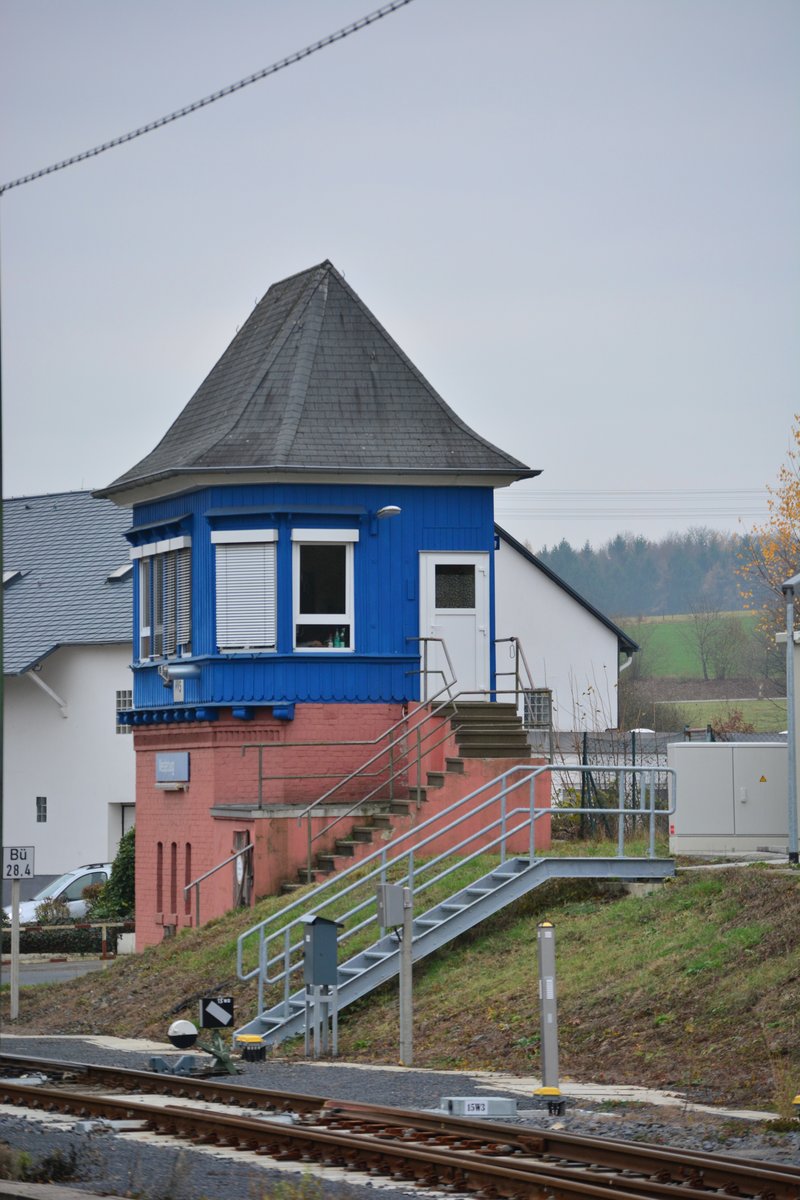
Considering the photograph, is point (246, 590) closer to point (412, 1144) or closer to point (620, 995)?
point (620, 995)

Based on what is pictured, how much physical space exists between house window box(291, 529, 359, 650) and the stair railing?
146 inches

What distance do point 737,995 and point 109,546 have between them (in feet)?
143

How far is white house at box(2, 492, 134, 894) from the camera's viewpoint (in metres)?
55.5

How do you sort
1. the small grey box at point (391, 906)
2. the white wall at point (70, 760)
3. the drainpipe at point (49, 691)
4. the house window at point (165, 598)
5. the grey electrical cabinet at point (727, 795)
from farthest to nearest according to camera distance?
the drainpipe at point (49, 691)
the white wall at point (70, 760)
the house window at point (165, 598)
the grey electrical cabinet at point (727, 795)
the small grey box at point (391, 906)

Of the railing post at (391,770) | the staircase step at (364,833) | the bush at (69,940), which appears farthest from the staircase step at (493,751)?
the bush at (69,940)

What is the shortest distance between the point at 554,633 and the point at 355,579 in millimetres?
36253

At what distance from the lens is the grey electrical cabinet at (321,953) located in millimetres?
21688

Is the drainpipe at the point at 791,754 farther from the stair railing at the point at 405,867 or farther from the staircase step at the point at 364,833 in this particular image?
the staircase step at the point at 364,833

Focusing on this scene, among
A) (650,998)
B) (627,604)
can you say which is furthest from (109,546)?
(627,604)

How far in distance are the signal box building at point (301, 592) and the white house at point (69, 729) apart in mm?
22654

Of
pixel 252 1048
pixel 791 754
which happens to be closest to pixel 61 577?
pixel 791 754

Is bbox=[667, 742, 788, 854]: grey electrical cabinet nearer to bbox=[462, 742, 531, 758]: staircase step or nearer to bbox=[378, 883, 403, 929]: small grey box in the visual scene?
bbox=[462, 742, 531, 758]: staircase step

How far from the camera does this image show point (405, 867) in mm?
27516

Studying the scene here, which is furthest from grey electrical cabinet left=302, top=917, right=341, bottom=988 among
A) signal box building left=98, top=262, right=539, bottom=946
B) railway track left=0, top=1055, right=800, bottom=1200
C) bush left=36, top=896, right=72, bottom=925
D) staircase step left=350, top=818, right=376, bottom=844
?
bush left=36, top=896, right=72, bottom=925
